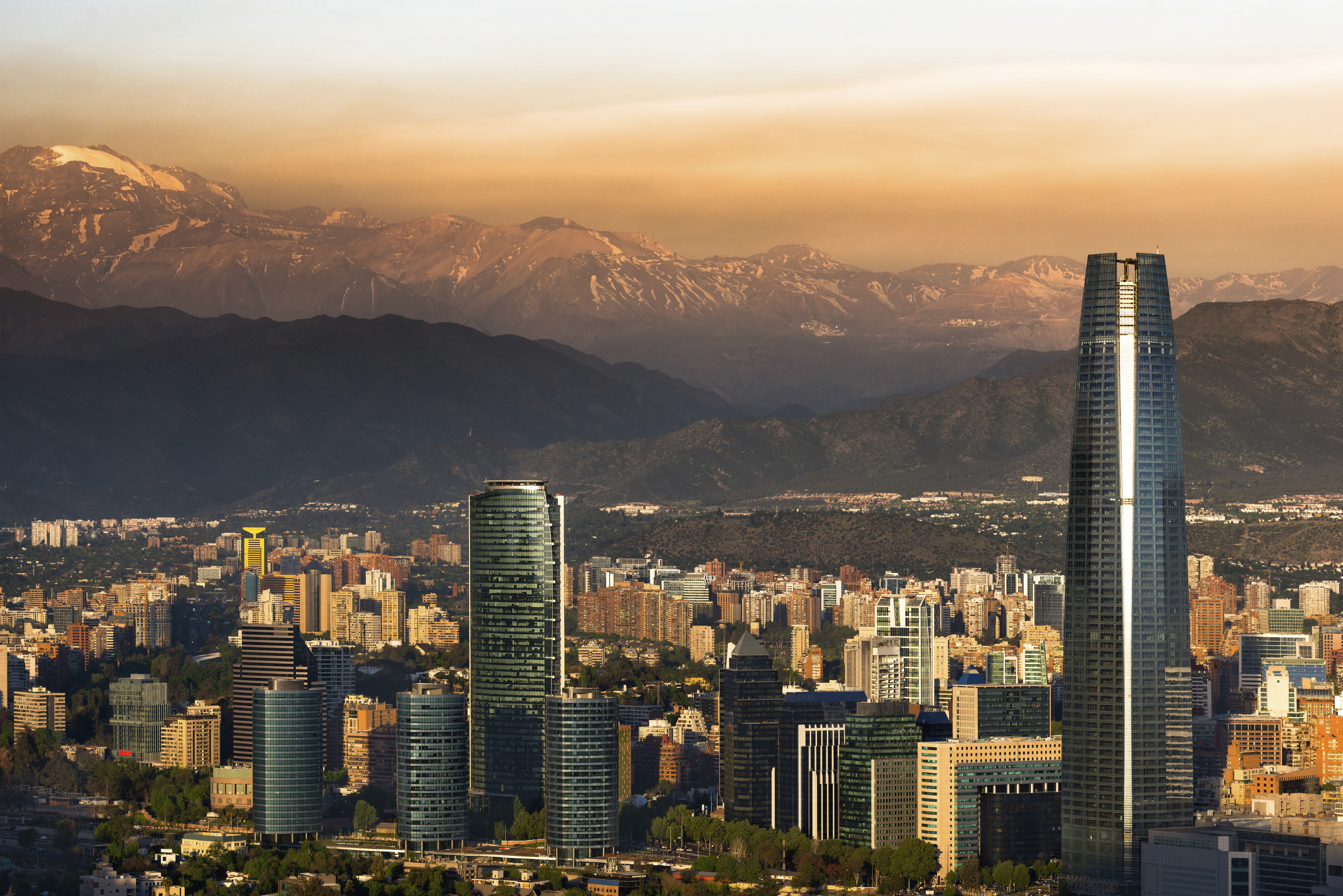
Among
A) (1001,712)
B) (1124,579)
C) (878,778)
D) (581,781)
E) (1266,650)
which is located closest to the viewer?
(1124,579)

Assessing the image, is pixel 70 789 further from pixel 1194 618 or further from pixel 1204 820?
pixel 1194 618

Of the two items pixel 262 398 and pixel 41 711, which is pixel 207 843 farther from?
pixel 262 398

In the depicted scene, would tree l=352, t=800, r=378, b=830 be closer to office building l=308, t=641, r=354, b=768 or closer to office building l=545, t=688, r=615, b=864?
office building l=545, t=688, r=615, b=864

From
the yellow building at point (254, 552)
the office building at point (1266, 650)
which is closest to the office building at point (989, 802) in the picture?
the office building at point (1266, 650)

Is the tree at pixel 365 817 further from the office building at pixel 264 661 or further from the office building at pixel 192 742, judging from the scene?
the office building at pixel 264 661

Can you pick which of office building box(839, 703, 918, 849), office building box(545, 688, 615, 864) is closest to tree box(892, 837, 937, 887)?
office building box(839, 703, 918, 849)

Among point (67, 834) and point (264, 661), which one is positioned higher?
point (264, 661)

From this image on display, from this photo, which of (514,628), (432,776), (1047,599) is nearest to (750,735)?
(432,776)
